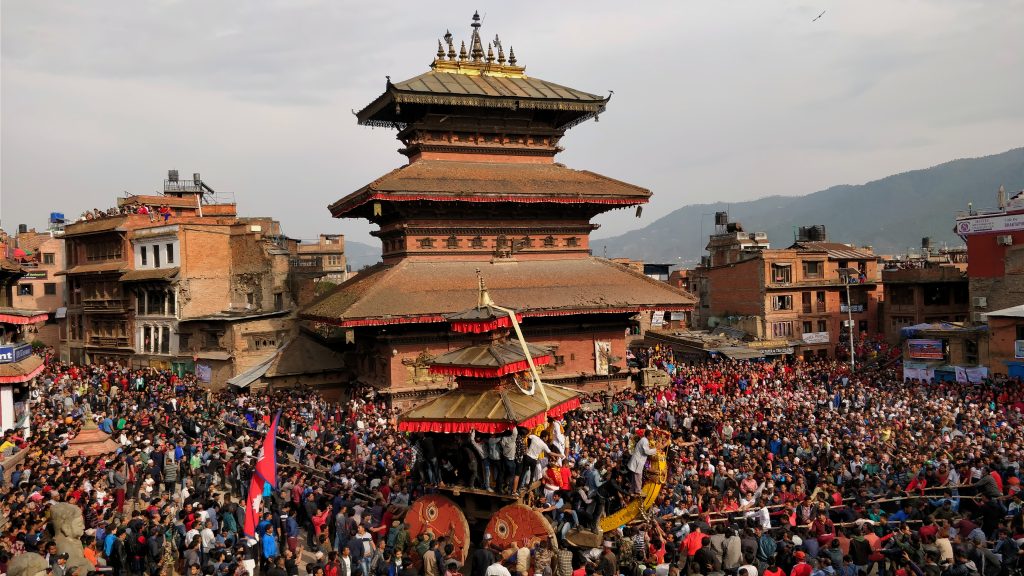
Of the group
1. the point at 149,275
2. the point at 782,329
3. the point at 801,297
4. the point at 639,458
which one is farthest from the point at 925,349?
the point at 149,275

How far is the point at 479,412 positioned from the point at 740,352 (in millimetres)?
32505

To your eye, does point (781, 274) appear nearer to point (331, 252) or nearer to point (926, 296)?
point (926, 296)

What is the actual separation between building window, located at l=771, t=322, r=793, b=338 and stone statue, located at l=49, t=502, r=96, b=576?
44037mm

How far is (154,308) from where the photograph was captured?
4403 cm

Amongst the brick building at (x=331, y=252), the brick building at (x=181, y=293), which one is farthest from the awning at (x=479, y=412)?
the brick building at (x=331, y=252)

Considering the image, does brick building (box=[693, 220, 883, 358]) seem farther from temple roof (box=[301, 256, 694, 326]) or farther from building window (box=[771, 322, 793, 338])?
temple roof (box=[301, 256, 694, 326])

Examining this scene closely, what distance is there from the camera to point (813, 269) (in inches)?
2045

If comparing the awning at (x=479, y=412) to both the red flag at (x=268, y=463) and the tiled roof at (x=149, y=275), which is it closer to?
the red flag at (x=268, y=463)

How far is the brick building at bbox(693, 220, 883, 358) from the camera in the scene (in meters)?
50.1

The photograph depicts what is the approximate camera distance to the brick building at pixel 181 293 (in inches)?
1548

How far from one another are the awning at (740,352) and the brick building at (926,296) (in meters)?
13.6

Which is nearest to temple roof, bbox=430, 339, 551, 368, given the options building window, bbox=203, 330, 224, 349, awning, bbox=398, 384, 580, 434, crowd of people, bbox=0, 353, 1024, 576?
awning, bbox=398, 384, 580, 434

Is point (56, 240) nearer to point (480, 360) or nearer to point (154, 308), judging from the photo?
point (154, 308)

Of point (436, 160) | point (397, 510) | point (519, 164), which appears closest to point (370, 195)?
point (436, 160)
